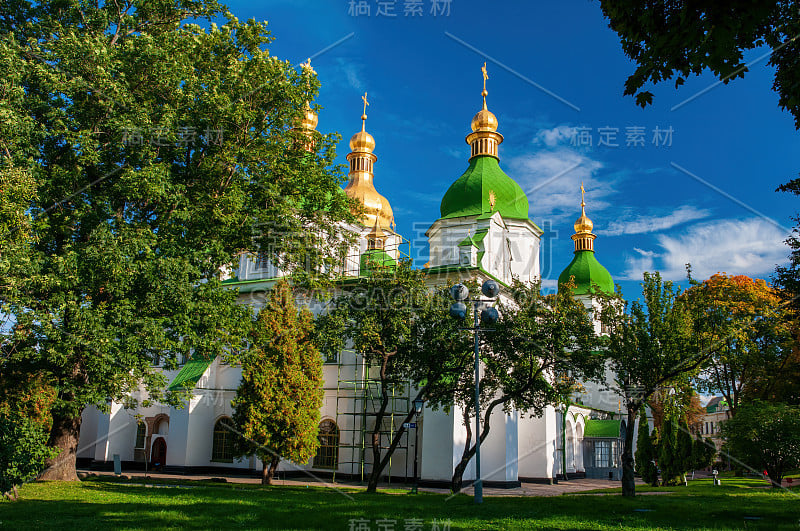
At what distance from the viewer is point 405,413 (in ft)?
84.0

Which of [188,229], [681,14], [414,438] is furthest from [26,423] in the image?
[414,438]

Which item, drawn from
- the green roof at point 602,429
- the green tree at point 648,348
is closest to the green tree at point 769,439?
the green tree at point 648,348

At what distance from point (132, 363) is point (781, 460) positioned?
18946 millimetres

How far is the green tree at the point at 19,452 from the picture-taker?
10.8 metres

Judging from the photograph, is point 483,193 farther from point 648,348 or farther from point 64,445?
point 64,445

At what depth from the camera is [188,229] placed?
16.0 metres

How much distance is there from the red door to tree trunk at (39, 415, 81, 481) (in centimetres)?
1228

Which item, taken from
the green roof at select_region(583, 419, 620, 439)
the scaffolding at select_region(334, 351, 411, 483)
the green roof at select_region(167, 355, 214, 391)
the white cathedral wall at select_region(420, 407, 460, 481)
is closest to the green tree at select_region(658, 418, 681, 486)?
the white cathedral wall at select_region(420, 407, 460, 481)

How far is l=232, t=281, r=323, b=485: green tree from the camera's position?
21578 millimetres

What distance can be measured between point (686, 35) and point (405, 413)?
2206 centimetres

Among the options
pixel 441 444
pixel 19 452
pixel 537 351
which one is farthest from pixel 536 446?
pixel 19 452

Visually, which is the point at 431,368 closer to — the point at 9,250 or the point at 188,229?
the point at 188,229

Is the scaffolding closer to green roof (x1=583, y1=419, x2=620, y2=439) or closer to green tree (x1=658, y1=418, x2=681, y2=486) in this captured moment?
green tree (x1=658, y1=418, x2=681, y2=486)

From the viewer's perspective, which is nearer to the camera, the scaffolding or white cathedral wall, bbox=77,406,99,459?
the scaffolding
